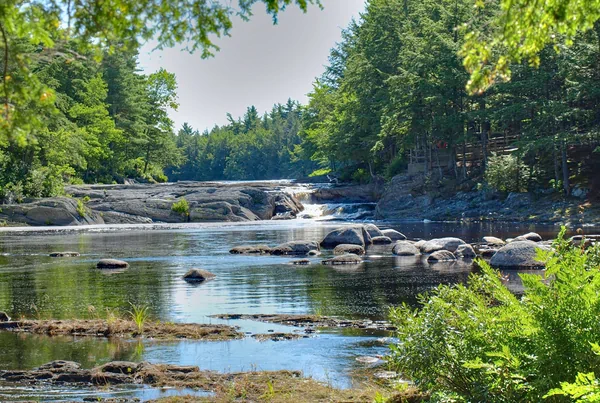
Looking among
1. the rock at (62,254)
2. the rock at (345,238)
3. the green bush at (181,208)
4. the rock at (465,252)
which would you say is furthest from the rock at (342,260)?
the green bush at (181,208)

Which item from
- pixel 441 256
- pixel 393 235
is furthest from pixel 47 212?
pixel 441 256

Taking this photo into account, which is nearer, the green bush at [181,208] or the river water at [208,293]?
the river water at [208,293]

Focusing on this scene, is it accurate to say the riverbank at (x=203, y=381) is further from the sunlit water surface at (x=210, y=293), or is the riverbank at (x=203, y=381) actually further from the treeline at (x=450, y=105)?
the treeline at (x=450, y=105)

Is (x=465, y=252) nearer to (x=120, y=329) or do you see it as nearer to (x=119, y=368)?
(x=120, y=329)

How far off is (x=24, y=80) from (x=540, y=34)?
466 cm

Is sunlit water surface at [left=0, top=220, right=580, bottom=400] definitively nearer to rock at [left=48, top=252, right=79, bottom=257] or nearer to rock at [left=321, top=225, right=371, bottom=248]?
rock at [left=48, top=252, right=79, bottom=257]

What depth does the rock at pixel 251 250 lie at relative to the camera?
29.7m

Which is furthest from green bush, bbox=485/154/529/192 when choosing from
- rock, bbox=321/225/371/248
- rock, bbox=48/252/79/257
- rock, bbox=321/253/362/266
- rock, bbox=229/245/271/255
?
rock, bbox=48/252/79/257

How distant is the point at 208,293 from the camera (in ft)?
61.8

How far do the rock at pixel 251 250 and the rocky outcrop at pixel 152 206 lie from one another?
21684mm

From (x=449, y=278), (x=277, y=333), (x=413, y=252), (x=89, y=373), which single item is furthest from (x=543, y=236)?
(x=89, y=373)

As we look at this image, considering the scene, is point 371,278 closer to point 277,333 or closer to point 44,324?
point 277,333

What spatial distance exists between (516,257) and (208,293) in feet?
31.7

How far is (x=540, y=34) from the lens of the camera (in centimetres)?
691
